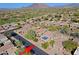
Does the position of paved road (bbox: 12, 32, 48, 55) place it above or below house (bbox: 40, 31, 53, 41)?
below

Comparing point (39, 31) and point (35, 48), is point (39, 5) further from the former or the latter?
point (35, 48)

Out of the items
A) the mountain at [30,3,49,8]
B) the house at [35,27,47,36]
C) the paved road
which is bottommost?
the paved road

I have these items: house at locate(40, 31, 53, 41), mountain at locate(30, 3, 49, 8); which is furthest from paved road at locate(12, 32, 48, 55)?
mountain at locate(30, 3, 49, 8)

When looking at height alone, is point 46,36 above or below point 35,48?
above

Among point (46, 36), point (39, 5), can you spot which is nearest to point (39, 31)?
point (46, 36)

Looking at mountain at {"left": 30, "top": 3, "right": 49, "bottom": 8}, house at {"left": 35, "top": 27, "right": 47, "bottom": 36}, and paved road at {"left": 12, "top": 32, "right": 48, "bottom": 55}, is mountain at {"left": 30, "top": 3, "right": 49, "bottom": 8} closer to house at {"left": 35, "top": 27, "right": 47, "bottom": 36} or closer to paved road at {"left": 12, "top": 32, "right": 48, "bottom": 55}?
house at {"left": 35, "top": 27, "right": 47, "bottom": 36}

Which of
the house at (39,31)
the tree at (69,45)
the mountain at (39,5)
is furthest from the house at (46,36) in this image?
the mountain at (39,5)

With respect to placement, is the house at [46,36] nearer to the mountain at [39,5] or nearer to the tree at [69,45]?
the tree at [69,45]

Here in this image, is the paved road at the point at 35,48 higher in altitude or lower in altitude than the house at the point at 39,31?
lower

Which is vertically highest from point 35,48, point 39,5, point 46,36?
point 39,5

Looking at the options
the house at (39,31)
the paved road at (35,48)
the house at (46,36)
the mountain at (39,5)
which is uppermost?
the mountain at (39,5)
